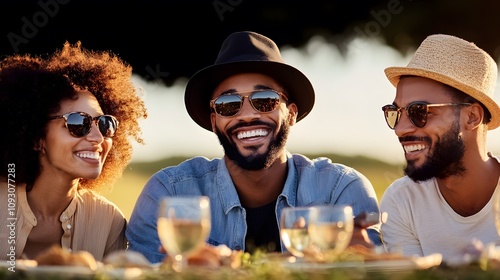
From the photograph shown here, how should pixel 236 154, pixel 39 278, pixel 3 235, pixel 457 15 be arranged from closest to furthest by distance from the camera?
pixel 39 278 → pixel 3 235 → pixel 236 154 → pixel 457 15

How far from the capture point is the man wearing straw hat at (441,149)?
446 cm

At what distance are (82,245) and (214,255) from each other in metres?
2.53

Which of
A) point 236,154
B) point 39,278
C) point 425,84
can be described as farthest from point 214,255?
point 425,84

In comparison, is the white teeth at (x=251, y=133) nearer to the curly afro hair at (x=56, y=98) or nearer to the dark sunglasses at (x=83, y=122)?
the dark sunglasses at (x=83, y=122)

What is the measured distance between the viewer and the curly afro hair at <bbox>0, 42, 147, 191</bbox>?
464 centimetres

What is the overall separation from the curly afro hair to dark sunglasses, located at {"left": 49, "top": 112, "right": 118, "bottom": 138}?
0.16 m

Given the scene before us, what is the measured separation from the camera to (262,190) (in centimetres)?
475

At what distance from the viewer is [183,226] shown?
209cm

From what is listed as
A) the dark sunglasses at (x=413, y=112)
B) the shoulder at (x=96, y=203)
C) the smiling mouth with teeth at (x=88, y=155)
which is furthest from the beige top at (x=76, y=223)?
the dark sunglasses at (x=413, y=112)

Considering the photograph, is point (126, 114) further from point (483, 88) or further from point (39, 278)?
point (39, 278)

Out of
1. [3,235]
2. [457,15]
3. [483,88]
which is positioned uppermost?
[457,15]

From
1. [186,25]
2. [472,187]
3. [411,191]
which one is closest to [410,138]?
[411,191]

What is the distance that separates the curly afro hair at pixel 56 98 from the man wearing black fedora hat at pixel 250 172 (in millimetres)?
547

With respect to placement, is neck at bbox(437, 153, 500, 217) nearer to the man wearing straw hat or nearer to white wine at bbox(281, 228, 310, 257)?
the man wearing straw hat
